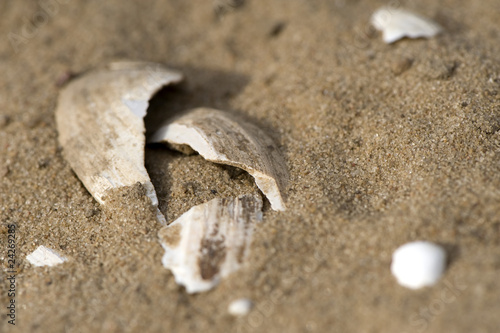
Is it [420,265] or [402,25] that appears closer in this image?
[420,265]

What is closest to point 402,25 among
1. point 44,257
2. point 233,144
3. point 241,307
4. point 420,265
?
point 233,144

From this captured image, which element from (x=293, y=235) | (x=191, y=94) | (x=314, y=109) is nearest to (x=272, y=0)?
(x=191, y=94)

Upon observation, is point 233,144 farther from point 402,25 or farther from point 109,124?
point 402,25

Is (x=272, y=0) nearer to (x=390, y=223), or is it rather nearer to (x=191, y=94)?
(x=191, y=94)

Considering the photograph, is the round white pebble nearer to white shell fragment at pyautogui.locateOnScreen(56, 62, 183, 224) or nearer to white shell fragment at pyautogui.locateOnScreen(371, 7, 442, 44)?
white shell fragment at pyautogui.locateOnScreen(56, 62, 183, 224)

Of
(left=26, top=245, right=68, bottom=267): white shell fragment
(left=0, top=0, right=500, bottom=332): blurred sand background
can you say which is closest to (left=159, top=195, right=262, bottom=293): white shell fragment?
(left=0, top=0, right=500, bottom=332): blurred sand background

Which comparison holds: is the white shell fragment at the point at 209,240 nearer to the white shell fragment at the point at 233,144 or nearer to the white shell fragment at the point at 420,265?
the white shell fragment at the point at 233,144
